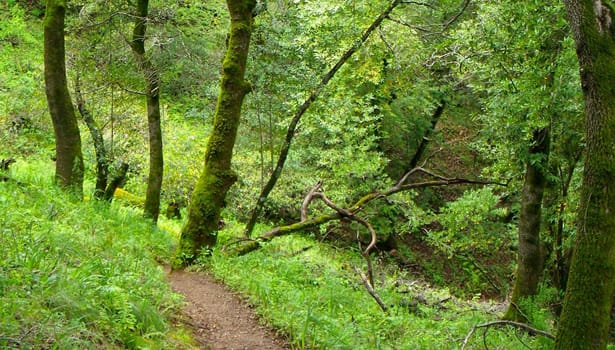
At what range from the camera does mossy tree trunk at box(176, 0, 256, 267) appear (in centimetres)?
902

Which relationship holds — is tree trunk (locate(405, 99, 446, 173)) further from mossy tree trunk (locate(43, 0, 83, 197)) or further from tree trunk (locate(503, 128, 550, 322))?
mossy tree trunk (locate(43, 0, 83, 197))

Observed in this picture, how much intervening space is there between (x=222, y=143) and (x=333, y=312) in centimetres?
370

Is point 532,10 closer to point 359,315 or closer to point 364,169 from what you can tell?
point 359,315

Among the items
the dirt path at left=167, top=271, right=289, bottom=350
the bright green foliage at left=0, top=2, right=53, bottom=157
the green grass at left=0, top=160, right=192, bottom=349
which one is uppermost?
the bright green foliage at left=0, top=2, right=53, bottom=157

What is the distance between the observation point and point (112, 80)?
1132 cm

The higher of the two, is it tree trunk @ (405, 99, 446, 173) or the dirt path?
tree trunk @ (405, 99, 446, 173)

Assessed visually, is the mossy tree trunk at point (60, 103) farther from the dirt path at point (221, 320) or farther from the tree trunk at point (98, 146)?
the dirt path at point (221, 320)

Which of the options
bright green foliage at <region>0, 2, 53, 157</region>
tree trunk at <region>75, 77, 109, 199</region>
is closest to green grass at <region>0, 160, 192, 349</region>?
tree trunk at <region>75, 77, 109, 199</region>

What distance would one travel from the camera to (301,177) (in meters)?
18.0

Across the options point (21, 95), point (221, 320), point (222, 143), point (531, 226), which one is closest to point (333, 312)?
point (221, 320)

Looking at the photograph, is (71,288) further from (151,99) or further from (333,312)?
(151,99)

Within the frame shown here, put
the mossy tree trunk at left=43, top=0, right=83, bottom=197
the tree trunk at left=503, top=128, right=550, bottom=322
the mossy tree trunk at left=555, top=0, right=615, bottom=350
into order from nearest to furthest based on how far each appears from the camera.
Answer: the mossy tree trunk at left=555, top=0, right=615, bottom=350, the mossy tree trunk at left=43, top=0, right=83, bottom=197, the tree trunk at left=503, top=128, right=550, bottom=322

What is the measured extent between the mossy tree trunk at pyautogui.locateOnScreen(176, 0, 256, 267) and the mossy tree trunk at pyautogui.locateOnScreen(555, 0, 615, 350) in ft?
19.1

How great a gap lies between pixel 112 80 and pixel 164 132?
696 cm
